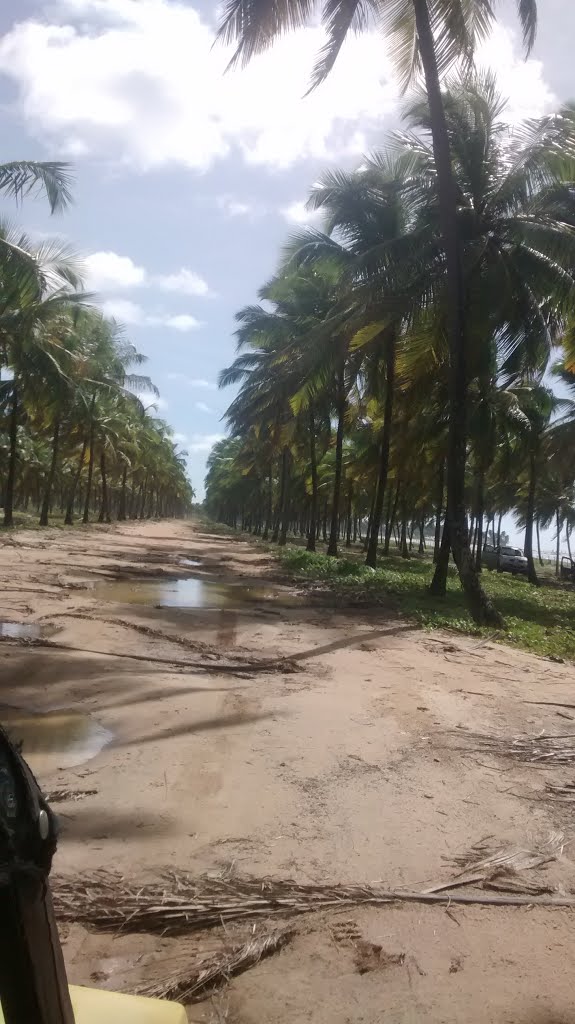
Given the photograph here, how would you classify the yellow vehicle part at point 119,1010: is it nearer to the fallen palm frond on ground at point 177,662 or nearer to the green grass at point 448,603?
the fallen palm frond on ground at point 177,662

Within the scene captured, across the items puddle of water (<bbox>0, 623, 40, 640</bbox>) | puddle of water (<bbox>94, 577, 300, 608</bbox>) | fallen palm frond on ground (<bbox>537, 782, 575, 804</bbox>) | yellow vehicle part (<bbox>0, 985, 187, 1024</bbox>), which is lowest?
fallen palm frond on ground (<bbox>537, 782, 575, 804</bbox>)

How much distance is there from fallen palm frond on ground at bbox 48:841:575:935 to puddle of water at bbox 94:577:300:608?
8.39m

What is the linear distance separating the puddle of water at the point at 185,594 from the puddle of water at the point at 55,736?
6.01 meters

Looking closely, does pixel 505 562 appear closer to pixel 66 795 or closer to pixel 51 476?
pixel 51 476

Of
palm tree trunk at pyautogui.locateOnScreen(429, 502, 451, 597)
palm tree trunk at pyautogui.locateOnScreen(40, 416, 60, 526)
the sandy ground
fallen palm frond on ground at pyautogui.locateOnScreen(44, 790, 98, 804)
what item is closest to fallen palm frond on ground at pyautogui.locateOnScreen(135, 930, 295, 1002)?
the sandy ground

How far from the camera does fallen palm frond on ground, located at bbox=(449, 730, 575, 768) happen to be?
4961mm

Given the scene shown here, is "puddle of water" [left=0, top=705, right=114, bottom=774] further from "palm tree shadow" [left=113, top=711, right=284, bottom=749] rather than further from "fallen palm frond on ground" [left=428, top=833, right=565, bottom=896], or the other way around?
"fallen palm frond on ground" [left=428, top=833, right=565, bottom=896]

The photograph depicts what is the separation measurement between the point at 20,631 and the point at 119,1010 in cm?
714

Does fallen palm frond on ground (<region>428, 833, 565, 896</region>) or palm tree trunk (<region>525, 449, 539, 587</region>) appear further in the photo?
palm tree trunk (<region>525, 449, 539, 587</region>)

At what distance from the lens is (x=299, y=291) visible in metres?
24.4

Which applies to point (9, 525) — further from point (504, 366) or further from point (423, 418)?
point (504, 366)

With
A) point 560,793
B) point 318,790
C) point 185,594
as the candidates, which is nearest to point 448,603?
point 185,594

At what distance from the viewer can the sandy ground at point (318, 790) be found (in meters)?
2.52

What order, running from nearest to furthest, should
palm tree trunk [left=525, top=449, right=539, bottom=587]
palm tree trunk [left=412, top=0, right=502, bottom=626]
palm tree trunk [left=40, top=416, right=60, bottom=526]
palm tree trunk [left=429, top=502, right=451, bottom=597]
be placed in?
palm tree trunk [left=412, top=0, right=502, bottom=626], palm tree trunk [left=429, top=502, right=451, bottom=597], palm tree trunk [left=525, top=449, right=539, bottom=587], palm tree trunk [left=40, top=416, right=60, bottom=526]
